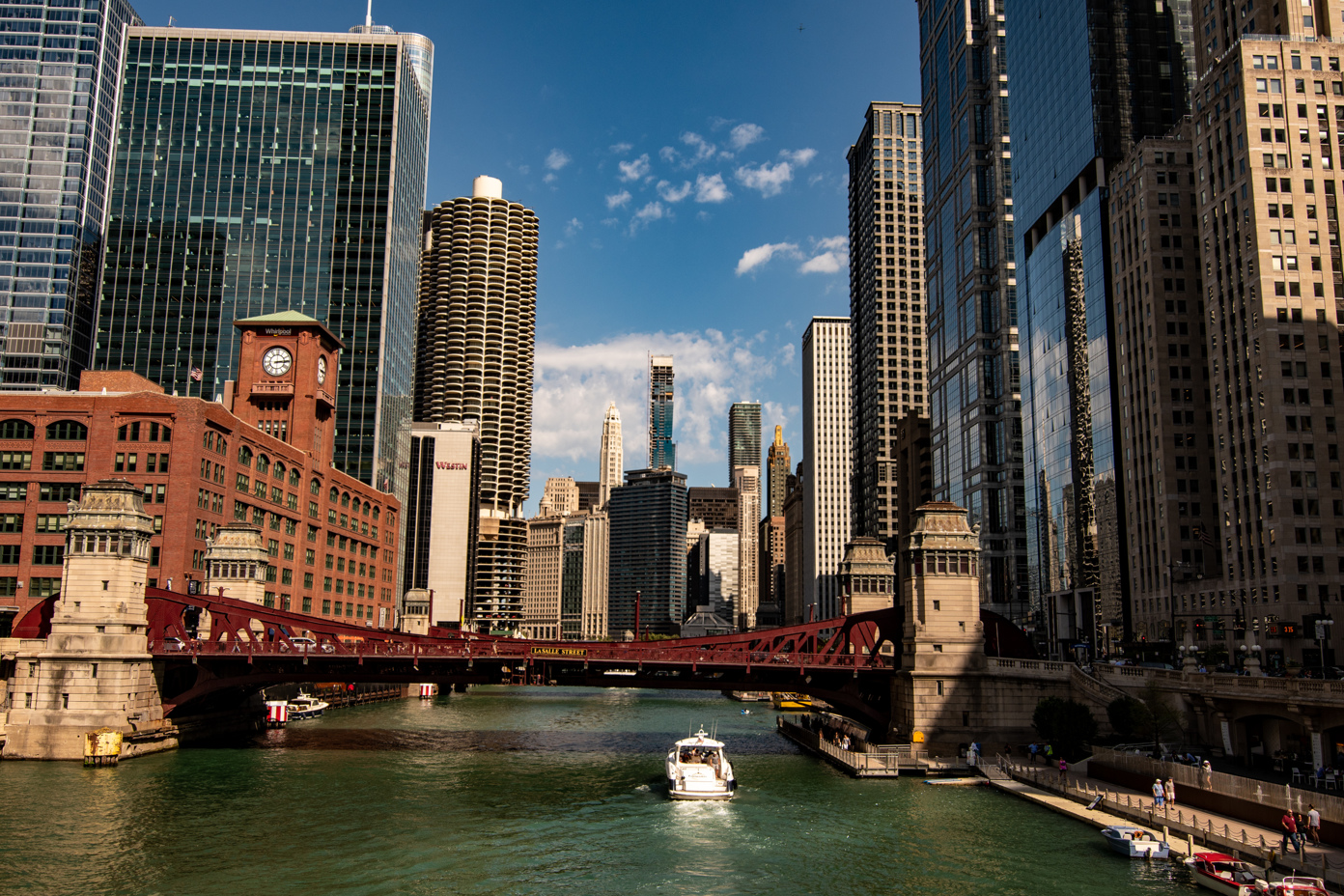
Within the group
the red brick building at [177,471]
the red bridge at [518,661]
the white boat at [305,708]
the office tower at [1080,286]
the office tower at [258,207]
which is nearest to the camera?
the red bridge at [518,661]

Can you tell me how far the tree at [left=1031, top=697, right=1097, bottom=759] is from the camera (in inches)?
2469

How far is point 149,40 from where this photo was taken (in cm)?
18962

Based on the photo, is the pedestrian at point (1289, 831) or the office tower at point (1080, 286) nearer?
the pedestrian at point (1289, 831)

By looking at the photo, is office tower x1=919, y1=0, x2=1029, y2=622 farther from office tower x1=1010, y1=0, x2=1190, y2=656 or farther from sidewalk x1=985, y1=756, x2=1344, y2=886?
sidewalk x1=985, y1=756, x2=1344, y2=886

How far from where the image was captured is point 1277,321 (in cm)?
9269

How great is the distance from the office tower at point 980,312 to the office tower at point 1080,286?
56.9ft

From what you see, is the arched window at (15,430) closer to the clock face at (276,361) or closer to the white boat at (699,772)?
the clock face at (276,361)

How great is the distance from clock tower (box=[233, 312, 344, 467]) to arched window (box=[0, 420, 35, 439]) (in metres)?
37.8

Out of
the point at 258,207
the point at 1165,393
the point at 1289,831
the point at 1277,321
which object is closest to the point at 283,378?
the point at 258,207

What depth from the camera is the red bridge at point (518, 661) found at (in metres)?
75.9

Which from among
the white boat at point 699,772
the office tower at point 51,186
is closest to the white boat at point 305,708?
the white boat at point 699,772

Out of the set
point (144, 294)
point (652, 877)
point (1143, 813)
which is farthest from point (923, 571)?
point (144, 294)

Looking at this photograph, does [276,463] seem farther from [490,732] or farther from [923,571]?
[923,571]

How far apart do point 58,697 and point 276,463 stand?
5357cm
